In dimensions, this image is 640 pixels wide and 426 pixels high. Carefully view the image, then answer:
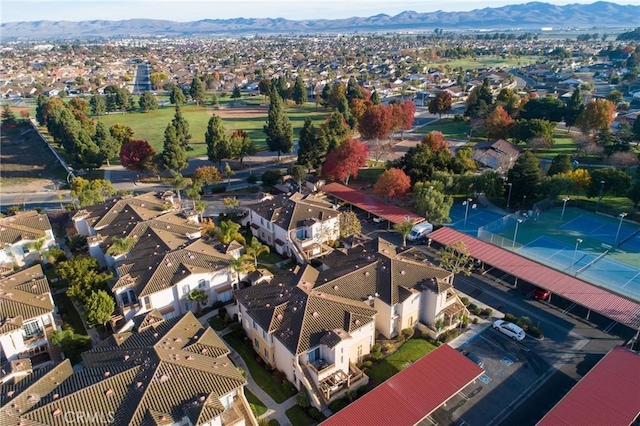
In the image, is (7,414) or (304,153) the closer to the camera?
(7,414)

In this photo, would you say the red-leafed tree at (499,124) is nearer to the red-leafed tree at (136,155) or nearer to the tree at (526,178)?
the tree at (526,178)

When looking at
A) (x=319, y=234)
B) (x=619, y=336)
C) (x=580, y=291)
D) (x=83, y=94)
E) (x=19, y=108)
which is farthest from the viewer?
(x=83, y=94)

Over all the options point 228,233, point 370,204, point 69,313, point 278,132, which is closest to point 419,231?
point 370,204

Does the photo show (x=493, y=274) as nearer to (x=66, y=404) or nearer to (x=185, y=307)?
(x=185, y=307)

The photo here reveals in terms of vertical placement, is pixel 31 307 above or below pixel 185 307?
above

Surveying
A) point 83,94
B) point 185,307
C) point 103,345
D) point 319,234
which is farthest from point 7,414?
point 83,94

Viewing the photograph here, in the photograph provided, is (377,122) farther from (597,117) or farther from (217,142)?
(597,117)

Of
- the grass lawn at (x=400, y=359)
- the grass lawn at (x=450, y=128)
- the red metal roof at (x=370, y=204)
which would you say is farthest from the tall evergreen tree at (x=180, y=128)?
the grass lawn at (x=400, y=359)
